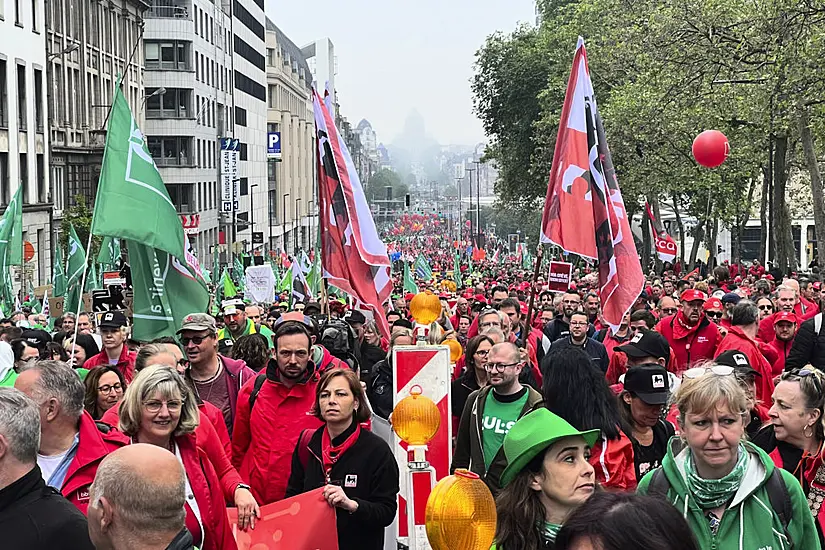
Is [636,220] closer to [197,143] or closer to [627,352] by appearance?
[197,143]

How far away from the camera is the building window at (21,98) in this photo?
4391 cm

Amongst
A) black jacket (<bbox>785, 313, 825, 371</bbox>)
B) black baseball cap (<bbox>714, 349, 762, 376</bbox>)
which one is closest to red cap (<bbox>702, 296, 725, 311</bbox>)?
black jacket (<bbox>785, 313, 825, 371</bbox>)

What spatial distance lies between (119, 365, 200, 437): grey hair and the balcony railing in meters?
73.6

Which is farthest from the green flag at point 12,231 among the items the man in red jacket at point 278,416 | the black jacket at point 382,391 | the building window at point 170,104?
the building window at point 170,104

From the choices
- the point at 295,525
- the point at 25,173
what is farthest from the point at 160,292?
the point at 25,173

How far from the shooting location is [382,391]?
30.9 feet

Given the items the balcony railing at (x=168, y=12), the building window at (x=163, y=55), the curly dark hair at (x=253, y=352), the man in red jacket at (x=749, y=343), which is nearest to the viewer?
the man in red jacket at (x=749, y=343)

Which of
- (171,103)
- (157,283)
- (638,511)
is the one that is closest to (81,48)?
(171,103)

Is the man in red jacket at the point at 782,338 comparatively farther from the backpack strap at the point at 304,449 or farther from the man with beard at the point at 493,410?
the backpack strap at the point at 304,449

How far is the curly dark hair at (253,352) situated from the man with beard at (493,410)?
2.67 m

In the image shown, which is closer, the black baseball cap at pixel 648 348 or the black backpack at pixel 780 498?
the black backpack at pixel 780 498

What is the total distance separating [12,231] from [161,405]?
18.8m

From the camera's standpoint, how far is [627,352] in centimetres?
817

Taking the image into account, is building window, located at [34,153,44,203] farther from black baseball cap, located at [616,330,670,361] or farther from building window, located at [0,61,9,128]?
black baseball cap, located at [616,330,670,361]
